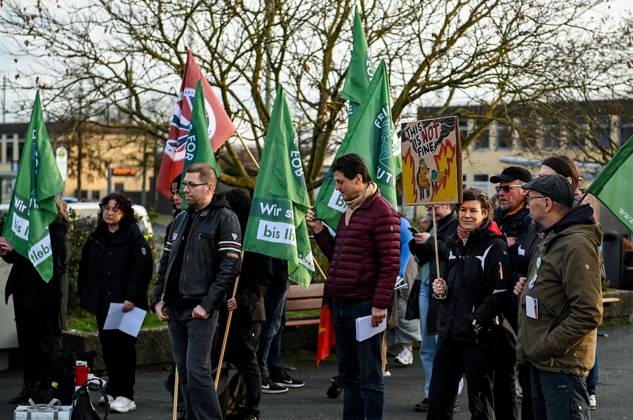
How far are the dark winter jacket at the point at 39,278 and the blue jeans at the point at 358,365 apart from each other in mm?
2907

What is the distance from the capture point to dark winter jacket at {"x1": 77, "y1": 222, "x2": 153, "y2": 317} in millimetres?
8422

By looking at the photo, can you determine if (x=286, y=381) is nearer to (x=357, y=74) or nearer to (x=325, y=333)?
(x=325, y=333)

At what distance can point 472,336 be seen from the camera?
6500 mm

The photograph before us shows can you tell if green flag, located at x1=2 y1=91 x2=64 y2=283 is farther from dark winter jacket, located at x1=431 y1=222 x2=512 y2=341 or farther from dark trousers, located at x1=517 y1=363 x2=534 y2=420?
dark trousers, located at x1=517 y1=363 x2=534 y2=420

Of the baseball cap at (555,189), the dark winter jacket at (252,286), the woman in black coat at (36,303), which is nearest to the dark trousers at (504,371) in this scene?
the baseball cap at (555,189)

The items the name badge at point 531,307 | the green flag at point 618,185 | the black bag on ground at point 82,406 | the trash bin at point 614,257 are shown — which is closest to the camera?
the name badge at point 531,307

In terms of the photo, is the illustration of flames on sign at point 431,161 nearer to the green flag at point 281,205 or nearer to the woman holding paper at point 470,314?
the woman holding paper at point 470,314

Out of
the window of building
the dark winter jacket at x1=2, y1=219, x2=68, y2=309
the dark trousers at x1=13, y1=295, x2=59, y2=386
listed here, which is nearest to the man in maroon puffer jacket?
the dark winter jacket at x1=2, y1=219, x2=68, y2=309

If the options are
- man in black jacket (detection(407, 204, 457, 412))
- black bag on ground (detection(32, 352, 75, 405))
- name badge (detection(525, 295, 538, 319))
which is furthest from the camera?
man in black jacket (detection(407, 204, 457, 412))

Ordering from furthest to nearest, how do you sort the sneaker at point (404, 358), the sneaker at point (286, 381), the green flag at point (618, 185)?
the sneaker at point (404, 358) → the sneaker at point (286, 381) → the green flag at point (618, 185)

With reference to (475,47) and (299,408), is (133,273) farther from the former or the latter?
(475,47)

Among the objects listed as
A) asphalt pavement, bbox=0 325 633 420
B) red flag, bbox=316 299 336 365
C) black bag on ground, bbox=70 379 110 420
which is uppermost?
red flag, bbox=316 299 336 365

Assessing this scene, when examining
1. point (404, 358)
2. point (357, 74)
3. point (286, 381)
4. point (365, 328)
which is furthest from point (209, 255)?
point (404, 358)

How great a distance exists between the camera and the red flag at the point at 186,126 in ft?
29.2
